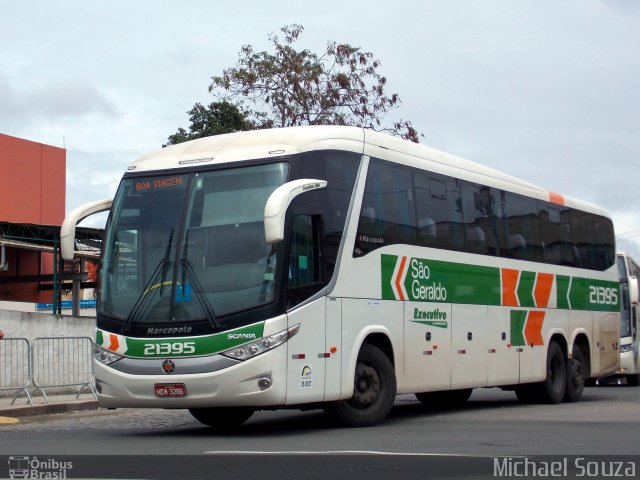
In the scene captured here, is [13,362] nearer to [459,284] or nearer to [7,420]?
[7,420]

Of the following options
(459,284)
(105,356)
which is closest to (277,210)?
(105,356)

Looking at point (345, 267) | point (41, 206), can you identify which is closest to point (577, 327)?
point (345, 267)

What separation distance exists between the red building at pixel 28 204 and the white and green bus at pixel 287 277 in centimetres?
1679

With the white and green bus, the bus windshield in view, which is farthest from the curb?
the bus windshield

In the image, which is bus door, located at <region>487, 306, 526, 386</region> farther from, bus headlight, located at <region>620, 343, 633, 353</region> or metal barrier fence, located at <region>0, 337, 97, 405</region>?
bus headlight, located at <region>620, 343, 633, 353</region>

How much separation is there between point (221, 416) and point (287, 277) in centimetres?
319

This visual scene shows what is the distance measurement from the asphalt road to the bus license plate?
536mm

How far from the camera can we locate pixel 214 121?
3594cm

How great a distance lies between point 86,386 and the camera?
854 inches

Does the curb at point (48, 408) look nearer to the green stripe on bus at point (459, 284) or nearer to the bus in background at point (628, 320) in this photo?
the green stripe on bus at point (459, 284)

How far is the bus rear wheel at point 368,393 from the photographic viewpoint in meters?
13.5

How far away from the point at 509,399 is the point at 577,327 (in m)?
2.30

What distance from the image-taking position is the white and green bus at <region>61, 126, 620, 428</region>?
12.3 m

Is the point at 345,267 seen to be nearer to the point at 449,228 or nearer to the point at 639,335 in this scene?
the point at 449,228
